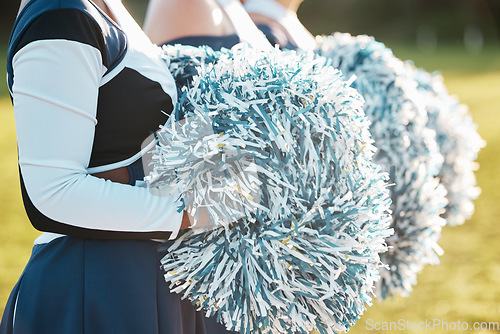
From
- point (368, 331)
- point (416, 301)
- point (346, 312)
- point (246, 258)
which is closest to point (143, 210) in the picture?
point (246, 258)

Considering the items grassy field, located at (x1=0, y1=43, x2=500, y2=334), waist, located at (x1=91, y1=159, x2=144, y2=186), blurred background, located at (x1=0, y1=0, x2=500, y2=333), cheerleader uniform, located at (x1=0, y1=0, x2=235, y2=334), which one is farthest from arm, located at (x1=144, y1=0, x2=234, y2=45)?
grassy field, located at (x1=0, y1=43, x2=500, y2=334)

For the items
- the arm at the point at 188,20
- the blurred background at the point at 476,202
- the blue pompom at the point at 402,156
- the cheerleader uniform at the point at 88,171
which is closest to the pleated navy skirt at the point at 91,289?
the cheerleader uniform at the point at 88,171

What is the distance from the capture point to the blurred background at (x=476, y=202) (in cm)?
344

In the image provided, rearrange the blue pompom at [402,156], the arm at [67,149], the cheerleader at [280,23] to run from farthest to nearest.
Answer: the cheerleader at [280,23], the blue pompom at [402,156], the arm at [67,149]

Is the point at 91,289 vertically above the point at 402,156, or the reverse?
the point at 402,156

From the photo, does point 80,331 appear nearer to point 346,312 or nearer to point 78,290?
point 78,290

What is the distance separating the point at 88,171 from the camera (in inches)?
46.1

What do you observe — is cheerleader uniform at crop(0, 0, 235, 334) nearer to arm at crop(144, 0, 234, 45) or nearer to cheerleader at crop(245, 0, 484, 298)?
arm at crop(144, 0, 234, 45)

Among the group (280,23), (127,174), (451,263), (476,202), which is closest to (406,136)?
(280,23)

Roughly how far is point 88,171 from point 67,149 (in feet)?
0.37

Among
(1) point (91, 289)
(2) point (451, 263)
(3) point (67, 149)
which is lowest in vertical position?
(1) point (91, 289)

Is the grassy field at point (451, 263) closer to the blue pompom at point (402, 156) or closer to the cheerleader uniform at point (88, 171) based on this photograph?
the blue pompom at point (402, 156)

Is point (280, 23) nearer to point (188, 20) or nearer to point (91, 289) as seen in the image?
point (188, 20)

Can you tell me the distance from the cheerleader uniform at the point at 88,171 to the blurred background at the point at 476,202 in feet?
5.41
